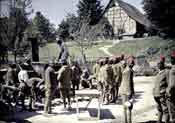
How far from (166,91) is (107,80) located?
598 centimetres

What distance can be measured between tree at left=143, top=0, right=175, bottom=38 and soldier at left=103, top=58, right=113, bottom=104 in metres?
27.0

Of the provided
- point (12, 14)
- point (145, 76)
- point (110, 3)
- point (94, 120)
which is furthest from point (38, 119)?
point (110, 3)

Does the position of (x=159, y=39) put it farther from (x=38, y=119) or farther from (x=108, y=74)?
(x=38, y=119)

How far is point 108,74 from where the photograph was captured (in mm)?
15992

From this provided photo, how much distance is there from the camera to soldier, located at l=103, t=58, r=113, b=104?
52.4 feet

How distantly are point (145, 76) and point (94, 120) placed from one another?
702 inches

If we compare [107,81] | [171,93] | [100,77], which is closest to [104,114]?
[107,81]

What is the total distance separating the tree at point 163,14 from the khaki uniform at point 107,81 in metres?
27.1

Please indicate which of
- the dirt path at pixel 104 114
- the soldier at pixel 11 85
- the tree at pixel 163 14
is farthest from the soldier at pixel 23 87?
the tree at pixel 163 14

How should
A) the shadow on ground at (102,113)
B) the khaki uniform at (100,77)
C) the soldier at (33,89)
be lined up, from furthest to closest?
1. the khaki uniform at (100,77)
2. the soldier at (33,89)
3. the shadow on ground at (102,113)

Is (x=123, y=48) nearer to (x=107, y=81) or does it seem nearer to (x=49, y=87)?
(x=107, y=81)

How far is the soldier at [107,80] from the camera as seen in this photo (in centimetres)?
1596

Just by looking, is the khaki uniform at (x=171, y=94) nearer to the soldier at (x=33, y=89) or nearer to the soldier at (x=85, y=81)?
the soldier at (x=33, y=89)

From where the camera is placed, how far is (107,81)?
1600cm
